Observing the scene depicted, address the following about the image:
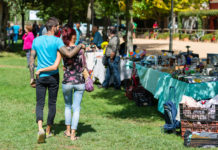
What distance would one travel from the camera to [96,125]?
26.9 ft

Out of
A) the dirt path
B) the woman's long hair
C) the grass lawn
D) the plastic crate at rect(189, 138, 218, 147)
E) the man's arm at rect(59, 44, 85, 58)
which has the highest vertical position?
the woman's long hair

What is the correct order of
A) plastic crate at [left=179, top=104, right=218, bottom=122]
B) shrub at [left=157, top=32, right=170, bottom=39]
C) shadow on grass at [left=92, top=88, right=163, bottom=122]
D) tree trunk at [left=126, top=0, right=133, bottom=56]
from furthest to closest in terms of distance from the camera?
shrub at [left=157, top=32, right=170, bottom=39]
tree trunk at [left=126, top=0, right=133, bottom=56]
shadow on grass at [left=92, top=88, right=163, bottom=122]
plastic crate at [left=179, top=104, right=218, bottom=122]

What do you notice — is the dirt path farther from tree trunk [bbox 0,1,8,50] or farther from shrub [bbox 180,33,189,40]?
tree trunk [bbox 0,1,8,50]

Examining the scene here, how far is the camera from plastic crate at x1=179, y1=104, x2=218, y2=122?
693 cm

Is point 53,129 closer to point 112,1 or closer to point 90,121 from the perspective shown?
point 90,121

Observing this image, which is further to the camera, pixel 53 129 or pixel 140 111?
pixel 140 111

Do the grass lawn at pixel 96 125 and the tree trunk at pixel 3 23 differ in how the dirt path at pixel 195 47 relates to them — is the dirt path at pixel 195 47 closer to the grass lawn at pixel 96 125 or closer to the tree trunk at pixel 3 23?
the tree trunk at pixel 3 23

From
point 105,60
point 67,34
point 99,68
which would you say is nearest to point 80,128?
point 67,34

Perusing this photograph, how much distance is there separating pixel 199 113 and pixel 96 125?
7.15 feet

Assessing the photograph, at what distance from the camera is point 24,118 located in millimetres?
8742

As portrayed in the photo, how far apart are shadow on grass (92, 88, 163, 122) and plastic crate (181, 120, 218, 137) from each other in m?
2.13

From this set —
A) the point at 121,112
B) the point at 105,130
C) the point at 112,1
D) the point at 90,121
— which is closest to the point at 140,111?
the point at 121,112

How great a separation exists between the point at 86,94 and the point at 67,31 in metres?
5.96

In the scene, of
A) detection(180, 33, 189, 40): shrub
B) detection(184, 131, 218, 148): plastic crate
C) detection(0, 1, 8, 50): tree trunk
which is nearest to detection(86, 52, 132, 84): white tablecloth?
detection(184, 131, 218, 148): plastic crate
